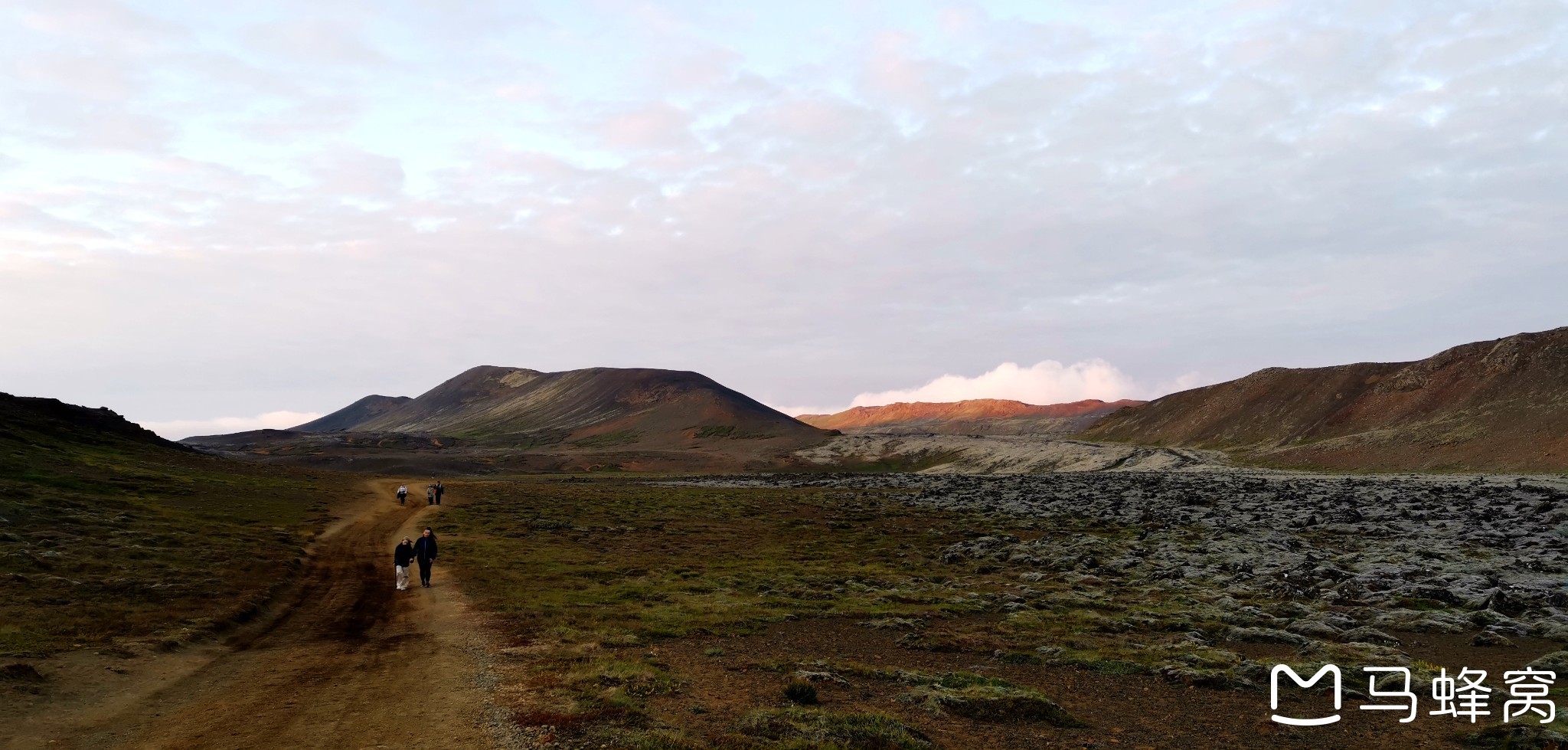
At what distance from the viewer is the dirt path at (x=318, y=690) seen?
13273mm

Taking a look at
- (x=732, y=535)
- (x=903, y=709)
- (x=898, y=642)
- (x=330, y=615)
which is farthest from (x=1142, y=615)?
(x=732, y=535)

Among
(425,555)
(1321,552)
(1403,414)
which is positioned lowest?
(1321,552)

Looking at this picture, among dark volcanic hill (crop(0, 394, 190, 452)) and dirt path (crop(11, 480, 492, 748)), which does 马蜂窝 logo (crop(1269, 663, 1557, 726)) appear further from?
dark volcanic hill (crop(0, 394, 190, 452))

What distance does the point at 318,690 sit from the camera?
16141 mm

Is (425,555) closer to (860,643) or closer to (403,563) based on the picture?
(403,563)

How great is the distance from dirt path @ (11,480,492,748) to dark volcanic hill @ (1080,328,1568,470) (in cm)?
10871

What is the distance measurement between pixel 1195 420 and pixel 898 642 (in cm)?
17128

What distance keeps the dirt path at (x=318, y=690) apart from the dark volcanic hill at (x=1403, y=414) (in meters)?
109

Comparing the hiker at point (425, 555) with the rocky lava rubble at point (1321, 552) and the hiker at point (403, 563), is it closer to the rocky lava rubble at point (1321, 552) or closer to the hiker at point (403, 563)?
the hiker at point (403, 563)

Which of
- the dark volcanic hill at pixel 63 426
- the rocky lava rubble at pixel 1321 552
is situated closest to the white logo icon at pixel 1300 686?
the rocky lava rubble at pixel 1321 552

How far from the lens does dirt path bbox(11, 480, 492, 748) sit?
1327 cm

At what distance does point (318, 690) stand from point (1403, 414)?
15716 cm

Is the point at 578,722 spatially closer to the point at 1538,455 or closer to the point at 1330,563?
the point at 1330,563

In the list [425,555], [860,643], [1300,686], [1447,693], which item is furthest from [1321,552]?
[425,555]
